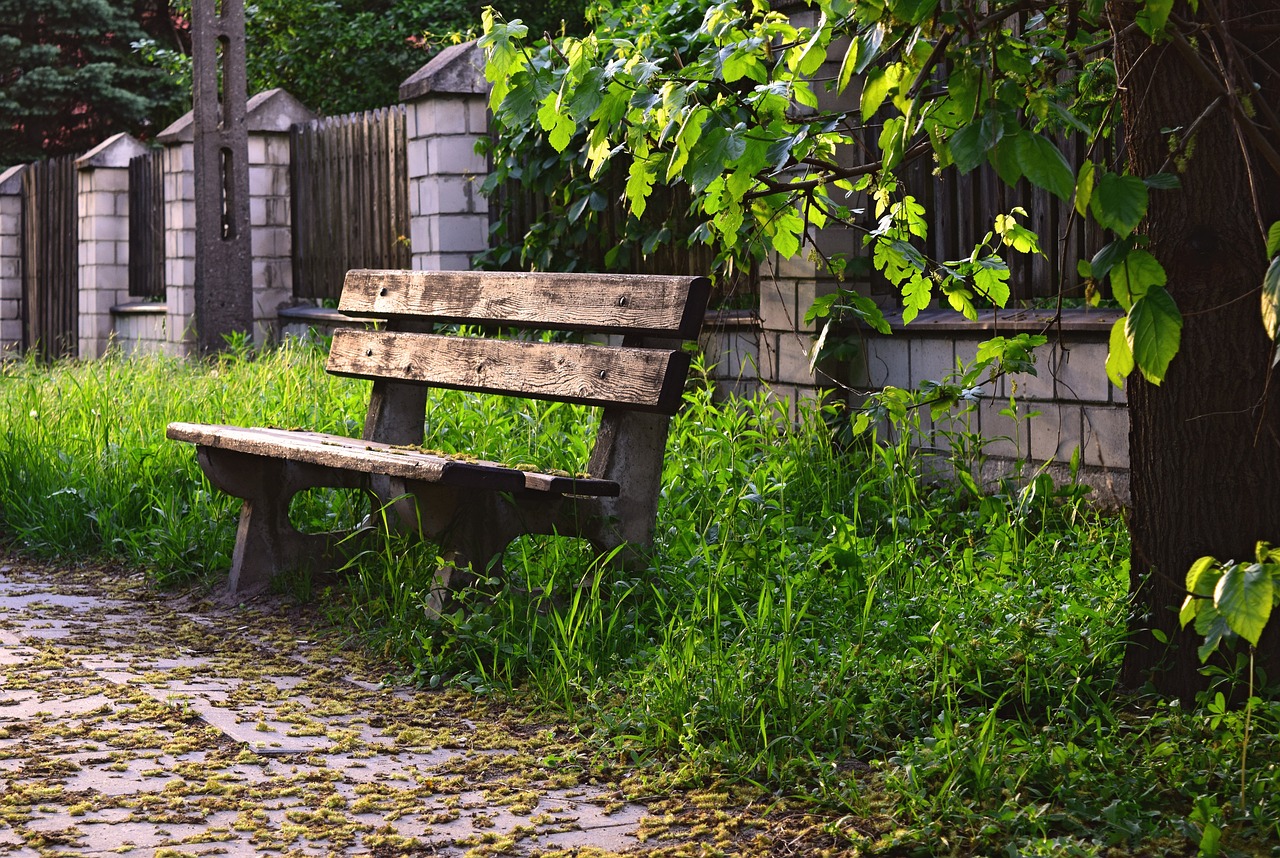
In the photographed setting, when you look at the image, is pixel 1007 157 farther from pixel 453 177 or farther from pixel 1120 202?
pixel 453 177

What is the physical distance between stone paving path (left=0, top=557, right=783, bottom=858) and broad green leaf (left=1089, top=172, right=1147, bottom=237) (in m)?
1.38

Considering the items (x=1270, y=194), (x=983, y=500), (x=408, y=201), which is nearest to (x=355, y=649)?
(x=983, y=500)

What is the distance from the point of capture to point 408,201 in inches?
385

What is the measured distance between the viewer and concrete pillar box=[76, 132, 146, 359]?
13820mm

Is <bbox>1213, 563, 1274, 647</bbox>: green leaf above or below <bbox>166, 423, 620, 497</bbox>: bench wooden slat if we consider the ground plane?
below

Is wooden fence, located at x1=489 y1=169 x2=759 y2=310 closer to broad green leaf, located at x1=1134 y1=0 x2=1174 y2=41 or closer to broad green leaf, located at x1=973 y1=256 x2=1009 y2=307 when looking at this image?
broad green leaf, located at x1=973 y1=256 x2=1009 y2=307

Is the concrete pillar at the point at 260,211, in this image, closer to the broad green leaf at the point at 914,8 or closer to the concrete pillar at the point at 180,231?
the concrete pillar at the point at 180,231

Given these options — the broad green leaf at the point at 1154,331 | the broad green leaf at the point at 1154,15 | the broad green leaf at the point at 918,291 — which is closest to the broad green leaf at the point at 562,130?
the broad green leaf at the point at 918,291

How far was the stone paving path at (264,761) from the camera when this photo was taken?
2.72 meters

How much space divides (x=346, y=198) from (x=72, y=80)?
13651mm

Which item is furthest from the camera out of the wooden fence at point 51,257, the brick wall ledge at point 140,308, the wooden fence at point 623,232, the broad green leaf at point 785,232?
the wooden fence at point 51,257

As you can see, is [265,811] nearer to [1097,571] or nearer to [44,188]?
[1097,571]

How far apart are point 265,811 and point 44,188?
14100mm

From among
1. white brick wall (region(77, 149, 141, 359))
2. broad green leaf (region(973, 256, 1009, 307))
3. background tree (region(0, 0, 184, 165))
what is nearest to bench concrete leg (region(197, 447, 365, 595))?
broad green leaf (region(973, 256, 1009, 307))
